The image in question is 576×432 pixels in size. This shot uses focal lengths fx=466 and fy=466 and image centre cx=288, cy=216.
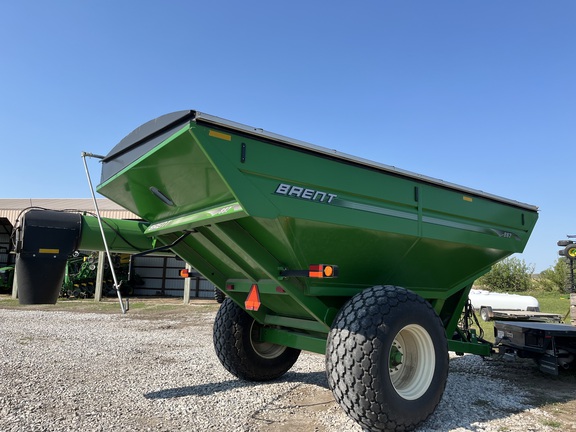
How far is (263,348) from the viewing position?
551cm

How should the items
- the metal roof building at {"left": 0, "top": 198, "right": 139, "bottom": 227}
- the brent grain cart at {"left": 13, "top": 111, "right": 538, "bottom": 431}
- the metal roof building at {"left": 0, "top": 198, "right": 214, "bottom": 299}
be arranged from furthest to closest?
the metal roof building at {"left": 0, "top": 198, "right": 214, "bottom": 299}, the metal roof building at {"left": 0, "top": 198, "right": 139, "bottom": 227}, the brent grain cart at {"left": 13, "top": 111, "right": 538, "bottom": 431}

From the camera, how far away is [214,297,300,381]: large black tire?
17.1 feet

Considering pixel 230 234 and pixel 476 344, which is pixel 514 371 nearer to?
pixel 476 344

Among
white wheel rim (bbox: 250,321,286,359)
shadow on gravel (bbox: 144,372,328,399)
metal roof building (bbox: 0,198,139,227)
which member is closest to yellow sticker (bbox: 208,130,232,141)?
white wheel rim (bbox: 250,321,286,359)

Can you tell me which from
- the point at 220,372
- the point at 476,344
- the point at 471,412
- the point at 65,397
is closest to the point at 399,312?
the point at 471,412

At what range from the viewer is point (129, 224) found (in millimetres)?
5105

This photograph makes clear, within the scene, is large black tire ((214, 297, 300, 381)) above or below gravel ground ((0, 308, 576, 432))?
above

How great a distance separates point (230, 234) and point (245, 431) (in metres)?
1.62

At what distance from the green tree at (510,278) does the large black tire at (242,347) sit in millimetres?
24118

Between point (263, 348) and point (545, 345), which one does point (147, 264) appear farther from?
point (545, 345)

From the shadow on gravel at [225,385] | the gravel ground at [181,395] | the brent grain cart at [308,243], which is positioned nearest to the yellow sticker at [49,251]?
the brent grain cart at [308,243]

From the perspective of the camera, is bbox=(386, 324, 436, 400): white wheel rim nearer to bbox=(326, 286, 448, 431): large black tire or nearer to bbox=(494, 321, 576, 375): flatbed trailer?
bbox=(326, 286, 448, 431): large black tire

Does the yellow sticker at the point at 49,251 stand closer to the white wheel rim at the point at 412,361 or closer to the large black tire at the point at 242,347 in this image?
the large black tire at the point at 242,347

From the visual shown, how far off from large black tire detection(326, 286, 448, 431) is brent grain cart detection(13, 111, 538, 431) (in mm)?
10
